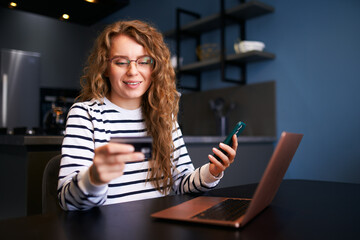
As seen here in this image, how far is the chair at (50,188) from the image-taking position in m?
1.01

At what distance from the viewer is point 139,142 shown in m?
0.61

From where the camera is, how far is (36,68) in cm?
391

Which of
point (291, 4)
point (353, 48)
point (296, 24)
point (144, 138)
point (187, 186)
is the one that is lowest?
point (187, 186)

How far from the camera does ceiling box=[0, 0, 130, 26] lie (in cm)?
178

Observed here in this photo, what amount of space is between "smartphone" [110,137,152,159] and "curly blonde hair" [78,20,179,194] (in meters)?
0.46

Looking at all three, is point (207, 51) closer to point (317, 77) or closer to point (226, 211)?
point (317, 77)

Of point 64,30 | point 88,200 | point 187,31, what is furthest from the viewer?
point 64,30

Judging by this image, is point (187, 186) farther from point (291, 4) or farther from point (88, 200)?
point (291, 4)

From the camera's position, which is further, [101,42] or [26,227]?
[101,42]

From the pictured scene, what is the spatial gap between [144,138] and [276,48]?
2.30 meters

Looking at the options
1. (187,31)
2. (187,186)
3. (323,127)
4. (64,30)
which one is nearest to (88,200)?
(187,186)

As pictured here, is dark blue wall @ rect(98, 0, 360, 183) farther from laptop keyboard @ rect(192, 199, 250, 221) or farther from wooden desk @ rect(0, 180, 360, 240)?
laptop keyboard @ rect(192, 199, 250, 221)

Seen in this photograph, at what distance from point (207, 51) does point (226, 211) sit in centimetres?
246

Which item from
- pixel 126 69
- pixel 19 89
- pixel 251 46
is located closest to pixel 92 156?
pixel 126 69
